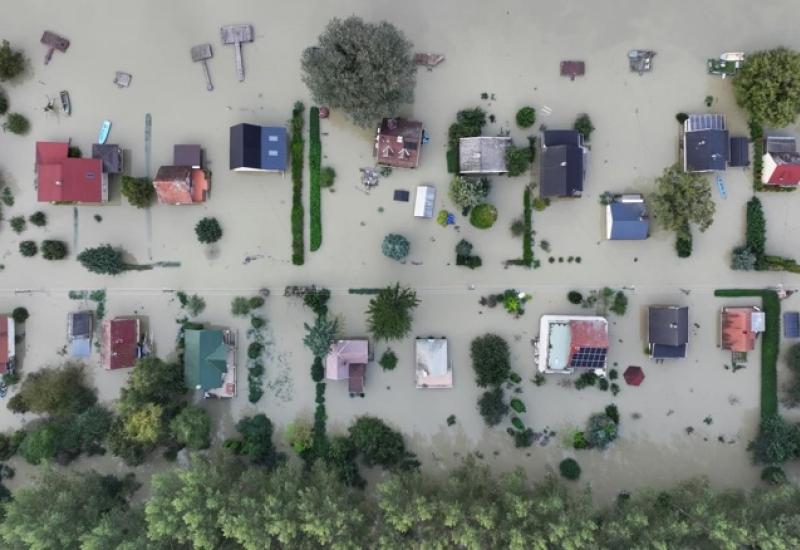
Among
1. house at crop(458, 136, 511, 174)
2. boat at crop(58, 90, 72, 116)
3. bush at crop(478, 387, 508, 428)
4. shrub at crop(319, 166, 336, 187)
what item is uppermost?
boat at crop(58, 90, 72, 116)

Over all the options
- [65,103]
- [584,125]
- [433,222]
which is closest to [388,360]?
[433,222]

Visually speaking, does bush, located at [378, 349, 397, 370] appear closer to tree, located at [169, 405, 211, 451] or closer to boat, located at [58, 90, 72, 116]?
tree, located at [169, 405, 211, 451]

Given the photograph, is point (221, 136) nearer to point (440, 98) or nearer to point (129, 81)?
point (129, 81)

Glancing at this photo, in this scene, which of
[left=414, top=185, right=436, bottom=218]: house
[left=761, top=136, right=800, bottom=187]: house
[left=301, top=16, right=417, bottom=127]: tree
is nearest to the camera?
[left=301, top=16, right=417, bottom=127]: tree

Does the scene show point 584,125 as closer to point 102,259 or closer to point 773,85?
point 773,85

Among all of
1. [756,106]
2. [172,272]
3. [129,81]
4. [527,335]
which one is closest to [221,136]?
[129,81]

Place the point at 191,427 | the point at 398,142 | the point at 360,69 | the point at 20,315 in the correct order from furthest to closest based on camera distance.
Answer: the point at 20,315 → the point at 398,142 → the point at 191,427 → the point at 360,69

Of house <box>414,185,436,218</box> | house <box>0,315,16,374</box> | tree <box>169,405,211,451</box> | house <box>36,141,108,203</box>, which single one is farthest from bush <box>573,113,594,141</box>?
house <box>0,315,16,374</box>
